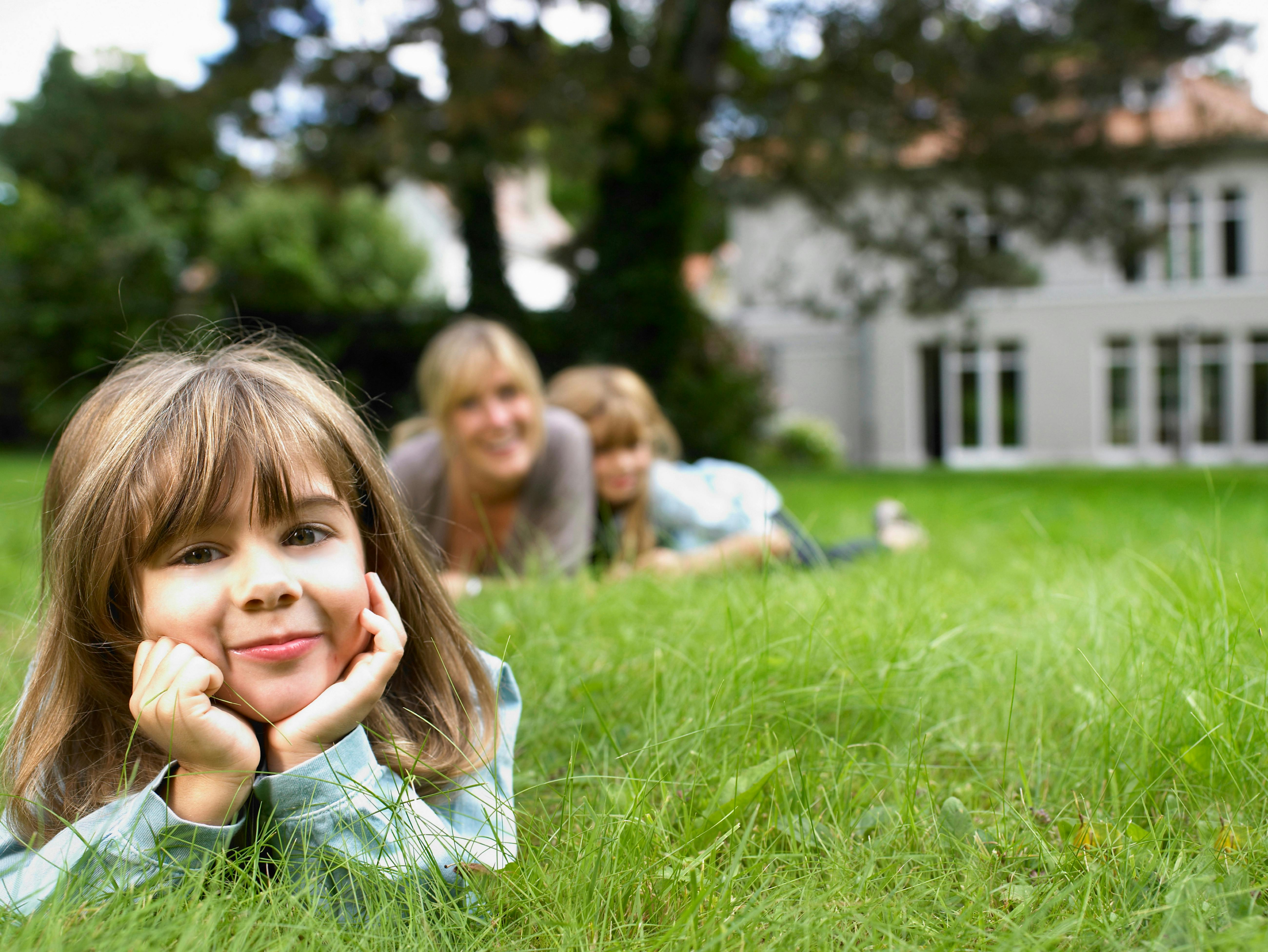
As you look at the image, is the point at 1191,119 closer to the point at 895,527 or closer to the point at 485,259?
the point at 485,259

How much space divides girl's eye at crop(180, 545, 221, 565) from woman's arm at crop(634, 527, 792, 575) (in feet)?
5.61

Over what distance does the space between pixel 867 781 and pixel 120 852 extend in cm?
103

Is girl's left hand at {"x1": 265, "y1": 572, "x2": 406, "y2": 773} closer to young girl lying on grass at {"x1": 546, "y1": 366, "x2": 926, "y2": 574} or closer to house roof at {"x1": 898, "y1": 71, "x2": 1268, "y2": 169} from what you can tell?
young girl lying on grass at {"x1": 546, "y1": 366, "x2": 926, "y2": 574}

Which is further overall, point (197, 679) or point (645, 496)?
point (645, 496)

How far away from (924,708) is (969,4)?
33.5 ft

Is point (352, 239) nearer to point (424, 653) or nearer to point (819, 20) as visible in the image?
point (819, 20)

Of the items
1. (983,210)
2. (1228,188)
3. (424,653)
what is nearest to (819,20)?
(983,210)

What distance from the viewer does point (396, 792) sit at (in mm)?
1338

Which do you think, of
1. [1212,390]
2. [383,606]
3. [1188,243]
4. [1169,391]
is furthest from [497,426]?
[1188,243]

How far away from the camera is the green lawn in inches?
42.9

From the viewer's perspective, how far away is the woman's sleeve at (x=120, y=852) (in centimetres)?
118

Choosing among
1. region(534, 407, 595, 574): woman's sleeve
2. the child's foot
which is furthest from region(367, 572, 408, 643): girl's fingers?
the child's foot

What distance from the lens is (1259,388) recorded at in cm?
2158

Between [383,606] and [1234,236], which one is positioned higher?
[1234,236]
